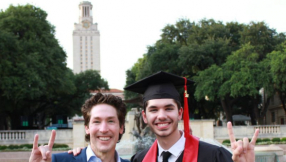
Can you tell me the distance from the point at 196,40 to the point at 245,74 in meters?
7.38

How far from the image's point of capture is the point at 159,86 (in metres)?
4.62

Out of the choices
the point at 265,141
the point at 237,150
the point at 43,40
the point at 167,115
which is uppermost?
the point at 43,40

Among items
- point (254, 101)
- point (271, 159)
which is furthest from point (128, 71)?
point (271, 159)

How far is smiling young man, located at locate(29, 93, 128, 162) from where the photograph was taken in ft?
12.7

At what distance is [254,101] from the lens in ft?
117

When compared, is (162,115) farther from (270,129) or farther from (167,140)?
(270,129)

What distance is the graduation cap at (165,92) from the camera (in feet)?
13.6

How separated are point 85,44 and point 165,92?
13728cm

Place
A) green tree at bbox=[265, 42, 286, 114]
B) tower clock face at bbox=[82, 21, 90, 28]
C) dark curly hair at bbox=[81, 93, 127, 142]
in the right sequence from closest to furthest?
dark curly hair at bbox=[81, 93, 127, 142]
green tree at bbox=[265, 42, 286, 114]
tower clock face at bbox=[82, 21, 90, 28]

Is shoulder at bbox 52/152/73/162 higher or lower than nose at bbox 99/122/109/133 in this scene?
lower

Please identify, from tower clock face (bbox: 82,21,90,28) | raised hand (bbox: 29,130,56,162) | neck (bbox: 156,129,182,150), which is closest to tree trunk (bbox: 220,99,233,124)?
neck (bbox: 156,129,182,150)

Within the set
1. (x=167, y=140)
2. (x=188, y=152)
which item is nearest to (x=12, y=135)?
(x=167, y=140)

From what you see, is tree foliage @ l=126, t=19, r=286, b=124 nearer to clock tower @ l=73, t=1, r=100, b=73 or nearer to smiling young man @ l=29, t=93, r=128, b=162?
smiling young man @ l=29, t=93, r=128, b=162

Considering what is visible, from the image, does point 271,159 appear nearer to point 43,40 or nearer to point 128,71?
point 43,40
